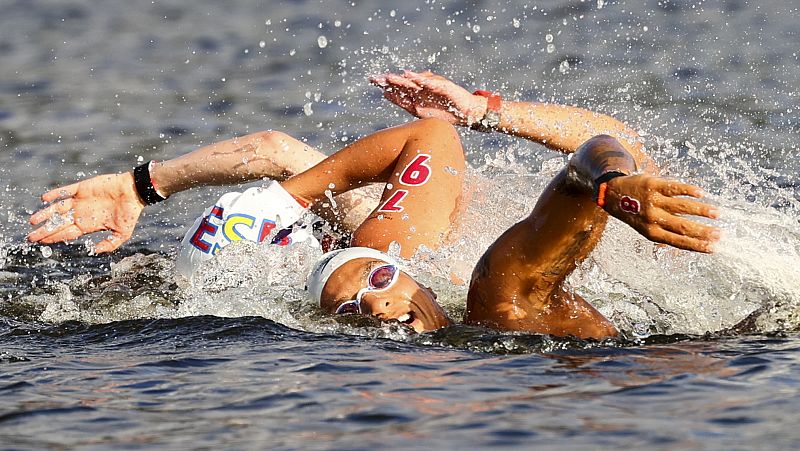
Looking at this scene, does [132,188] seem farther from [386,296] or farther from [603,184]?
[603,184]

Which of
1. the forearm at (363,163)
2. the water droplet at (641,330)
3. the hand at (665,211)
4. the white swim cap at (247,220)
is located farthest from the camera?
the white swim cap at (247,220)

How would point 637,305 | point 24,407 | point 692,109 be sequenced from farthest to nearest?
1. point 692,109
2. point 637,305
3. point 24,407

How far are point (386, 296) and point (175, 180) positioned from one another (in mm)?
2172

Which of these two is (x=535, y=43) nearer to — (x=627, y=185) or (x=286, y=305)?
(x=286, y=305)

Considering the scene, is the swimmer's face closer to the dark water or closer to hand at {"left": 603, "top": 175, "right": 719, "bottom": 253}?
the dark water

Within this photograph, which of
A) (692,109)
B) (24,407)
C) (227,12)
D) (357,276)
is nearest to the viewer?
(24,407)

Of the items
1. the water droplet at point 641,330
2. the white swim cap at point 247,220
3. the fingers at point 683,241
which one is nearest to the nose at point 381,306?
the water droplet at point 641,330

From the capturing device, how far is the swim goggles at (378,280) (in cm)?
546

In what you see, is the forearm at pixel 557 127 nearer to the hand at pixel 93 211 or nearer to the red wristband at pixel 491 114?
the red wristband at pixel 491 114

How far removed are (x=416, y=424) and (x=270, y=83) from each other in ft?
30.8

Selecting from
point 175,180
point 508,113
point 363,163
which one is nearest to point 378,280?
point 363,163

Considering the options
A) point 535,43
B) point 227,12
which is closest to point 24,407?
point 535,43

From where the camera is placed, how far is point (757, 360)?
485 centimetres

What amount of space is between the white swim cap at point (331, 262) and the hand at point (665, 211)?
62.8 inches
